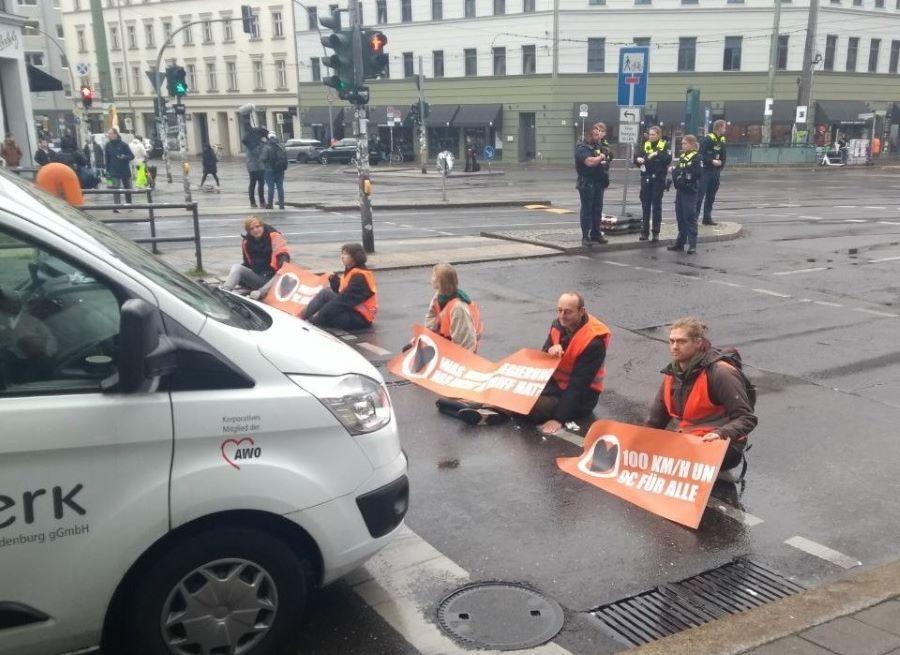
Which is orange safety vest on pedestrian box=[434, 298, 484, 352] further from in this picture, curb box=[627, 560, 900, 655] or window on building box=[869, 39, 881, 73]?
window on building box=[869, 39, 881, 73]

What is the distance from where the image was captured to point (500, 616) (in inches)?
153

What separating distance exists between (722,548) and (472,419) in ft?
7.83

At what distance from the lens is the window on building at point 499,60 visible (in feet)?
173

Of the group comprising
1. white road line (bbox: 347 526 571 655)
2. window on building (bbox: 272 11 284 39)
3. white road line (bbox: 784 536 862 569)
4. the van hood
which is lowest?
white road line (bbox: 784 536 862 569)

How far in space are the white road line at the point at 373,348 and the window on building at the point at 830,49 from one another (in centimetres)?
5066

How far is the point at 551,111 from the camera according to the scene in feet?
168

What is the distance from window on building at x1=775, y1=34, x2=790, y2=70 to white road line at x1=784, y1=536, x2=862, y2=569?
50.4 meters

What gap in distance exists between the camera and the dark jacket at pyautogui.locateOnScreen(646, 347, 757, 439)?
496cm

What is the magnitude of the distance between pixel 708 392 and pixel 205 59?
69.3m

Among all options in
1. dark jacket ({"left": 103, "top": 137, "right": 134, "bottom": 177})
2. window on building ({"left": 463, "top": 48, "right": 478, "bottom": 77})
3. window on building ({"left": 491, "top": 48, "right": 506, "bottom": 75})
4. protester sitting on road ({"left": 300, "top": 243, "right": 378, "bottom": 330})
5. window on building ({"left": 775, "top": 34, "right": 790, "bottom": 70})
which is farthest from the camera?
window on building ({"left": 463, "top": 48, "right": 478, "bottom": 77})

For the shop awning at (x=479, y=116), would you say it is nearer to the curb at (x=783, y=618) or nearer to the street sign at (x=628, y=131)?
the street sign at (x=628, y=131)

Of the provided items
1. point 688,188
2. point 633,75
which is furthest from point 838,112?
point 688,188

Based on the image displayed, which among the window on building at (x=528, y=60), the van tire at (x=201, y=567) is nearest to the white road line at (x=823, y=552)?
the van tire at (x=201, y=567)

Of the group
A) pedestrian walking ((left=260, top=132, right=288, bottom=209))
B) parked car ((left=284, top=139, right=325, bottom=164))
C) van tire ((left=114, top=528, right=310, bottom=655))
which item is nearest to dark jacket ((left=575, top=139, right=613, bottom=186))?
pedestrian walking ((left=260, top=132, right=288, bottom=209))
